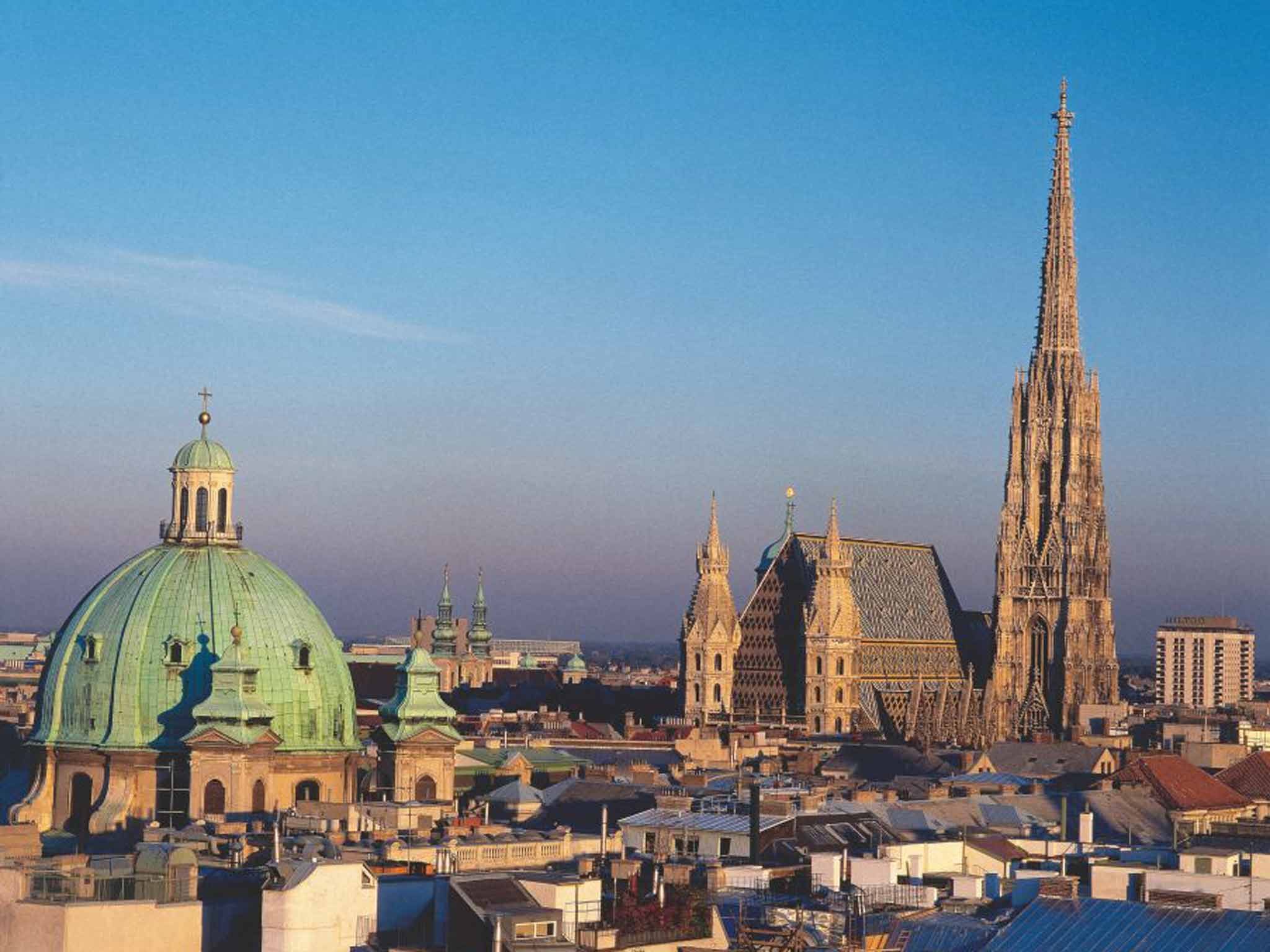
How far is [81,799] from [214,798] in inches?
223

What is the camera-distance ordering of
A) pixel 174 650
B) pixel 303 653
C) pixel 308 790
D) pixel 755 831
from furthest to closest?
pixel 303 653, pixel 308 790, pixel 174 650, pixel 755 831

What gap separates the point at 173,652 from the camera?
105m

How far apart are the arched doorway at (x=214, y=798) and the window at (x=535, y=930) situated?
164ft

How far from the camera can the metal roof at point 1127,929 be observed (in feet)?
177

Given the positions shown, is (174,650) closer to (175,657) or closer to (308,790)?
(175,657)

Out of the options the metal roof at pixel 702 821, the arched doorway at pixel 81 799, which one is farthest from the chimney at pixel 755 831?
the arched doorway at pixel 81 799

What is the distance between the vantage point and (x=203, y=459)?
109m

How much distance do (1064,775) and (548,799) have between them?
130ft

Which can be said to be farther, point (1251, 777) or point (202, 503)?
point (1251, 777)

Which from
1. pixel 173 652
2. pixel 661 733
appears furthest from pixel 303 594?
pixel 661 733

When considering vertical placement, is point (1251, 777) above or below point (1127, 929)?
above

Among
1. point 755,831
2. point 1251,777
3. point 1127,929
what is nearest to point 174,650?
point 755,831

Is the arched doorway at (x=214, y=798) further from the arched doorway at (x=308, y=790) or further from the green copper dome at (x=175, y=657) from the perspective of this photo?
the arched doorway at (x=308, y=790)

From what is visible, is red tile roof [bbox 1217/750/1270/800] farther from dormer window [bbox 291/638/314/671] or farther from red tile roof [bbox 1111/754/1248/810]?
dormer window [bbox 291/638/314/671]
